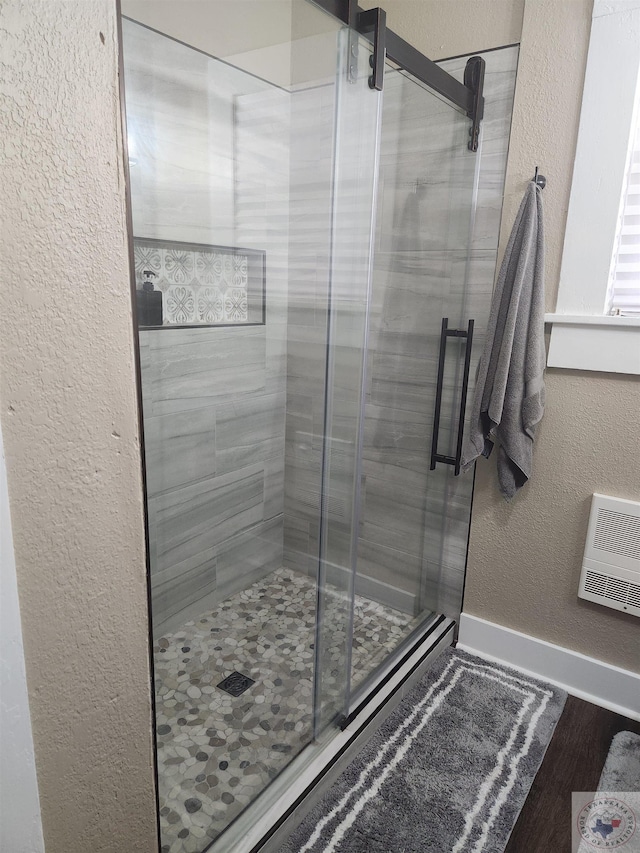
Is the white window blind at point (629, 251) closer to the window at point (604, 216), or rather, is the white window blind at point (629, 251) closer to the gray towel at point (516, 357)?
the window at point (604, 216)

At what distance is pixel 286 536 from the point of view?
4.85 feet

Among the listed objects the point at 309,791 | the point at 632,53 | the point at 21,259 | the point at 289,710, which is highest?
the point at 632,53

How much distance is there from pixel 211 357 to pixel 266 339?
5.8 inches

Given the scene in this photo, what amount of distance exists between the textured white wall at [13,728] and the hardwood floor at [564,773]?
1.13 metres

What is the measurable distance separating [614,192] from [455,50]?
0.69 meters

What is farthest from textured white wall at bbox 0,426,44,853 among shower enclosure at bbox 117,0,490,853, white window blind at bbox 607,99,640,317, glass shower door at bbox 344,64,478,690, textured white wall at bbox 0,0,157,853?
white window blind at bbox 607,99,640,317

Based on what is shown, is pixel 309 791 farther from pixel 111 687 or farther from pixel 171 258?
pixel 171 258

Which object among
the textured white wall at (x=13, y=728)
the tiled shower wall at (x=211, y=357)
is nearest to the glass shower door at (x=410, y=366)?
the tiled shower wall at (x=211, y=357)

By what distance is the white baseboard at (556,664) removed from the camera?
5.74 feet

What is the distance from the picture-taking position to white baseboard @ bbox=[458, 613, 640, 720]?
1748mm

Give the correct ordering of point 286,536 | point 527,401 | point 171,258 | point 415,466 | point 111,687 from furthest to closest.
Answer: point 415,466 → point 527,401 → point 286,536 → point 171,258 → point 111,687

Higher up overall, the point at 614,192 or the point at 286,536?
the point at 614,192

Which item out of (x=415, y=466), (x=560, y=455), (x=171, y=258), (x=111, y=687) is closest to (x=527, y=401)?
(x=560, y=455)

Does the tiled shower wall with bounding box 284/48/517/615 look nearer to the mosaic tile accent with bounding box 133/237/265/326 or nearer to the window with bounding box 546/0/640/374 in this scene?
the mosaic tile accent with bounding box 133/237/265/326
